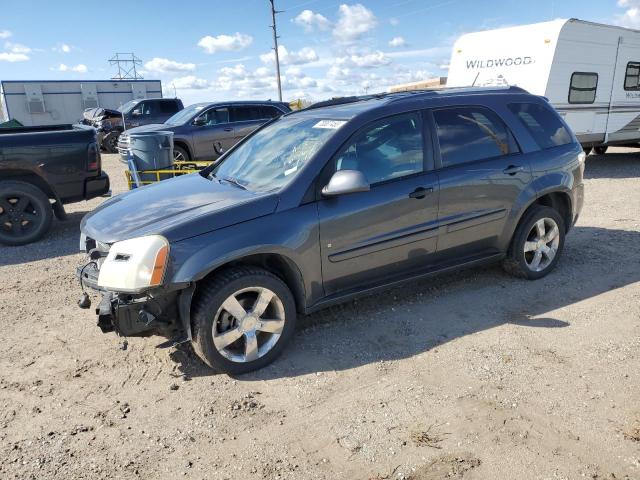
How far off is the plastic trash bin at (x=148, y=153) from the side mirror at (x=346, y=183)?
407 centimetres

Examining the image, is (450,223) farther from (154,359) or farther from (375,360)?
(154,359)

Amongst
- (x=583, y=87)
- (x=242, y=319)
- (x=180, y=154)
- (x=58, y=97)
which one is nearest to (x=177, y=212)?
(x=242, y=319)

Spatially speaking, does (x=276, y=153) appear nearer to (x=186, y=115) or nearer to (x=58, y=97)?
(x=186, y=115)

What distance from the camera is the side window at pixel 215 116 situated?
39.8 ft

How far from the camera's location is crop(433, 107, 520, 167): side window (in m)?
4.12

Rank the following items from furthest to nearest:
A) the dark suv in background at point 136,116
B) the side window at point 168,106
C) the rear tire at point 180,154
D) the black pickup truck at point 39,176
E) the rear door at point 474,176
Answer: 1. the side window at point 168,106
2. the dark suv in background at point 136,116
3. the rear tire at point 180,154
4. the black pickup truck at point 39,176
5. the rear door at point 474,176

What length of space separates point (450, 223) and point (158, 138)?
447 centimetres

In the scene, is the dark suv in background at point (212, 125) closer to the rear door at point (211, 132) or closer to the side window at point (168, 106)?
the rear door at point (211, 132)

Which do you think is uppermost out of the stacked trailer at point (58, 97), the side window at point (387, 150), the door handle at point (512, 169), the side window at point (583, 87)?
the stacked trailer at point (58, 97)

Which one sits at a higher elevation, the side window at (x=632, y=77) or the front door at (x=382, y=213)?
the side window at (x=632, y=77)

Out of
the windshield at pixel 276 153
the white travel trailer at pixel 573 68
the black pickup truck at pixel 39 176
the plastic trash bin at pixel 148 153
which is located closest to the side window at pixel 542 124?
the windshield at pixel 276 153

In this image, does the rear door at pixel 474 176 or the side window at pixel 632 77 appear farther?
the side window at pixel 632 77

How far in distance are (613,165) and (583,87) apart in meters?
2.77

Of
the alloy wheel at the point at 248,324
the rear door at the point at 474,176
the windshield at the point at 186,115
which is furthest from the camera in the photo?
the windshield at the point at 186,115
